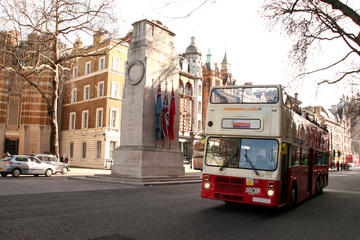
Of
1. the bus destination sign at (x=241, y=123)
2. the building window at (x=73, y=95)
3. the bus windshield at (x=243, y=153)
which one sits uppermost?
the building window at (x=73, y=95)

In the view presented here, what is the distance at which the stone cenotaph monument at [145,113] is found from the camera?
18266 millimetres

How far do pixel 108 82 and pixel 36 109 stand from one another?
10761mm

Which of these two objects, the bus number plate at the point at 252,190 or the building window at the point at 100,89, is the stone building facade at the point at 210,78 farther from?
the bus number plate at the point at 252,190

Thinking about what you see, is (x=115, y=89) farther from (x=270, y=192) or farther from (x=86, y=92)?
(x=270, y=192)

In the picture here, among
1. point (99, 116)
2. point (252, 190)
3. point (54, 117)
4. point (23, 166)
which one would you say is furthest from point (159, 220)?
point (99, 116)

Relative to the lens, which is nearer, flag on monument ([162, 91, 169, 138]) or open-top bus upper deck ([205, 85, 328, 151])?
open-top bus upper deck ([205, 85, 328, 151])

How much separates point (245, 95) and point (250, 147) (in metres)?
1.54

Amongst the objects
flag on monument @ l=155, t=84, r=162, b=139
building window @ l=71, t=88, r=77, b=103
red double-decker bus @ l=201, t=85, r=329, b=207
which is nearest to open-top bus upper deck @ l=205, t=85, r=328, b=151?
red double-decker bus @ l=201, t=85, r=329, b=207

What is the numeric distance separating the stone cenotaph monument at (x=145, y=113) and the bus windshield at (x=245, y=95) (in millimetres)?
9041

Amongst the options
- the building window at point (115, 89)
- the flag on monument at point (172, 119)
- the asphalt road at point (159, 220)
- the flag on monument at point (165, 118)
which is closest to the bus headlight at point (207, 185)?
the asphalt road at point (159, 220)

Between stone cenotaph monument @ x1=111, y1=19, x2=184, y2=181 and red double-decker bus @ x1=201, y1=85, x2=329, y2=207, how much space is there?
890 centimetres

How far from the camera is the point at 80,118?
41.2m

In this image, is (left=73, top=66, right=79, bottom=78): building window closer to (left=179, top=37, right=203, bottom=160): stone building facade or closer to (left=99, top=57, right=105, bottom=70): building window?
(left=99, top=57, right=105, bottom=70): building window

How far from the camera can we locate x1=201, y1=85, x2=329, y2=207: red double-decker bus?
852cm
